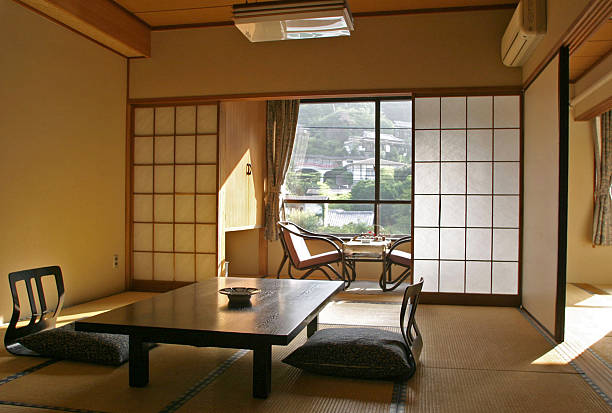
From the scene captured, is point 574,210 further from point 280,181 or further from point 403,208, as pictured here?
point 280,181

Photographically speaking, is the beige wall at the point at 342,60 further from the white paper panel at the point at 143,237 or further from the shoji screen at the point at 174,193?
the white paper panel at the point at 143,237

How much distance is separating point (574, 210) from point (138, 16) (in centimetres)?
533

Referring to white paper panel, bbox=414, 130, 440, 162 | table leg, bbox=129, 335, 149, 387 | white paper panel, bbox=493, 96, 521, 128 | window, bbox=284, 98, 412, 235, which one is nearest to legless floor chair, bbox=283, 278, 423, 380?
table leg, bbox=129, 335, 149, 387

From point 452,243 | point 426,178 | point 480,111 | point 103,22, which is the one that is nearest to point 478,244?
point 452,243

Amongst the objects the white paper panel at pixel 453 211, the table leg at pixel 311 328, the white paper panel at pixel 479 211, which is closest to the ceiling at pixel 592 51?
the white paper panel at pixel 479 211

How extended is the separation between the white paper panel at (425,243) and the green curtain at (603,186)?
248cm

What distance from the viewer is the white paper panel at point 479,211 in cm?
472

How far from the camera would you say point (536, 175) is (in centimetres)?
407

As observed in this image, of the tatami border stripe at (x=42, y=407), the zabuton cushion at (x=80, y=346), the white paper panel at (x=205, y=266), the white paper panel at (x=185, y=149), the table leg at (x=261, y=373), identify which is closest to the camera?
the tatami border stripe at (x=42, y=407)

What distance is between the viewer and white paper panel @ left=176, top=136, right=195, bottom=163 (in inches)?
211

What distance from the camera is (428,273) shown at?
482 centimetres

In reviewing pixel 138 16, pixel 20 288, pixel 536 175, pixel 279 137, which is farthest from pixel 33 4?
pixel 536 175

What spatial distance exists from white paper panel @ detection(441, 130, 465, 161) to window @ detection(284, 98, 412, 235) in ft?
5.43

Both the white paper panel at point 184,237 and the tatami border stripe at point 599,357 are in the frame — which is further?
the white paper panel at point 184,237
